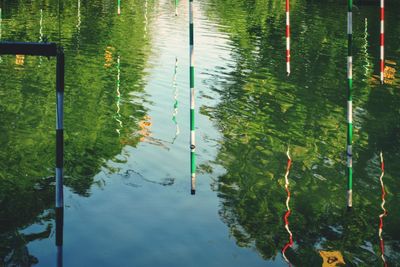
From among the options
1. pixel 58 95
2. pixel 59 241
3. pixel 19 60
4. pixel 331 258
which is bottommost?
pixel 331 258

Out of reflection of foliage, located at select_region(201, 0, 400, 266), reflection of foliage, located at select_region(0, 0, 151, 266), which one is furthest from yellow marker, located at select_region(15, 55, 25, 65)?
reflection of foliage, located at select_region(201, 0, 400, 266)

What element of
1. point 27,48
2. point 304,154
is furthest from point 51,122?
point 27,48

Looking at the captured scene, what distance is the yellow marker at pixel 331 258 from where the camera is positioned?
811 cm

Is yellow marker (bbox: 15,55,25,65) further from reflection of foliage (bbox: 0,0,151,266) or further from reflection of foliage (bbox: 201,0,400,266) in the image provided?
reflection of foliage (bbox: 201,0,400,266)

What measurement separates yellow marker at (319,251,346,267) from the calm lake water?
57 millimetres

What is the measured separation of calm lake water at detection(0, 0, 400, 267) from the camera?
8.65 m

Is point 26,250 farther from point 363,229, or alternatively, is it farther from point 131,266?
point 363,229

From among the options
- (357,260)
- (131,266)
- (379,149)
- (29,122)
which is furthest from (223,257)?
(29,122)

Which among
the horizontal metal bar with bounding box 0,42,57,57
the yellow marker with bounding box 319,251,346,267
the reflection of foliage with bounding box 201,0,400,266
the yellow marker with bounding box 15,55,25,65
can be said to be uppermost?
the horizontal metal bar with bounding box 0,42,57,57

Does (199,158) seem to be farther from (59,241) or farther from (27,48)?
(27,48)

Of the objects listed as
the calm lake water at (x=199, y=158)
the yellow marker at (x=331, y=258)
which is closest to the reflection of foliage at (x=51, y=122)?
the calm lake water at (x=199, y=158)

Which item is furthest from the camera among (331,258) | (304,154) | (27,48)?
(304,154)

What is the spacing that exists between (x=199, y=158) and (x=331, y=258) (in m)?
5.11

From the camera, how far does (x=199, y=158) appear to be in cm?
1287
